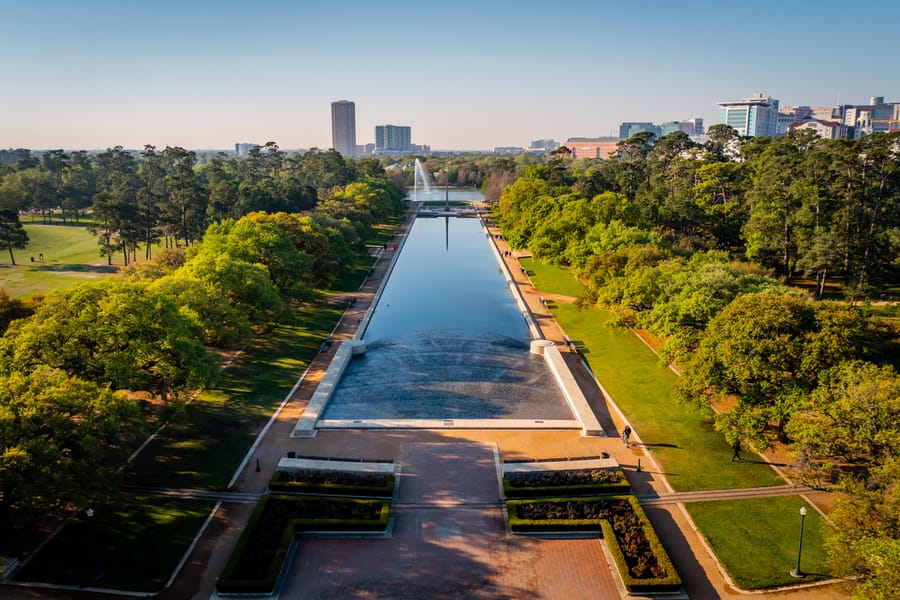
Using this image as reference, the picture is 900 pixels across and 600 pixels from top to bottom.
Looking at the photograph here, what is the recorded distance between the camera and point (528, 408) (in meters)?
31.9

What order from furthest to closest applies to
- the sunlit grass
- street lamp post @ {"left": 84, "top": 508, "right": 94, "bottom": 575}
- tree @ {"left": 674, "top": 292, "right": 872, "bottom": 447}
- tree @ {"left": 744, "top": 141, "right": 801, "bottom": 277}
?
tree @ {"left": 744, "top": 141, "right": 801, "bottom": 277} < the sunlit grass < tree @ {"left": 674, "top": 292, "right": 872, "bottom": 447} < street lamp post @ {"left": 84, "top": 508, "right": 94, "bottom": 575}

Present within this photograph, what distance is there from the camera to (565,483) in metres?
24.0

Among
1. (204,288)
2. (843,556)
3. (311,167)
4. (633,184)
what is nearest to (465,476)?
(843,556)

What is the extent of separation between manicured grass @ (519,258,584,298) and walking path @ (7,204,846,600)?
27.6 meters

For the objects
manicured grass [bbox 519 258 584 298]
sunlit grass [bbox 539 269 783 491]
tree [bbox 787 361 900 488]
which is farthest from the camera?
manicured grass [bbox 519 258 584 298]

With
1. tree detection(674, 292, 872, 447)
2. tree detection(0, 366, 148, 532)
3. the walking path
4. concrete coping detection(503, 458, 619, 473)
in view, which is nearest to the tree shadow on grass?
the walking path

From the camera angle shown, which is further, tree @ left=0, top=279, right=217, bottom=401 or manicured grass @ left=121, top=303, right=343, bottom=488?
manicured grass @ left=121, top=303, right=343, bottom=488

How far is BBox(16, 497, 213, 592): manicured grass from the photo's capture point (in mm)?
18594

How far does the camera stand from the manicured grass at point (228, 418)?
81.0 feet

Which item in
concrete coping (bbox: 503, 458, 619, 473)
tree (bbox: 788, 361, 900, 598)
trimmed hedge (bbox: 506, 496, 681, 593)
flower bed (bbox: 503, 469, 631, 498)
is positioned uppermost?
tree (bbox: 788, 361, 900, 598)

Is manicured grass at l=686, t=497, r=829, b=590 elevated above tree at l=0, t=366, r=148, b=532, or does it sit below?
below

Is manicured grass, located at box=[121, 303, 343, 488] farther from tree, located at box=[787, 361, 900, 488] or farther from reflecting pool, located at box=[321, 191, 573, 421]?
tree, located at box=[787, 361, 900, 488]

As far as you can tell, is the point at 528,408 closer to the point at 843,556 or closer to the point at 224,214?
the point at 843,556

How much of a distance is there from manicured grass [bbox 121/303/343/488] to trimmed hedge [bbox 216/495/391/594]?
3719mm
